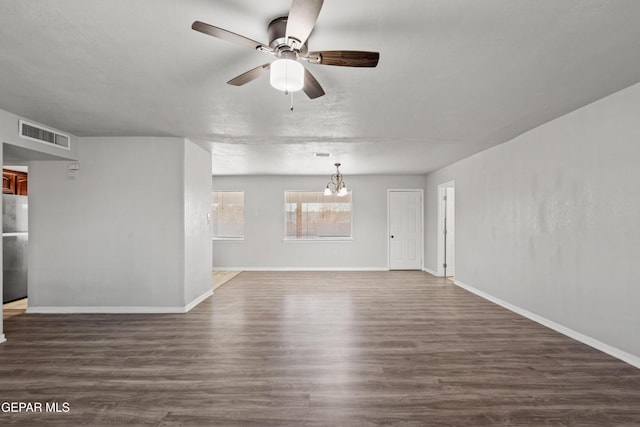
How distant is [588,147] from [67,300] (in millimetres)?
6572

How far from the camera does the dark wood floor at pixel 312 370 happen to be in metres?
2.21

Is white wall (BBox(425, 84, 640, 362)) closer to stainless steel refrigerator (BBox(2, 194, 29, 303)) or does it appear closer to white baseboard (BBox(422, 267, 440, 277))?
white baseboard (BBox(422, 267, 440, 277))

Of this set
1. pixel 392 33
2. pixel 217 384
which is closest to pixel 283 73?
pixel 392 33

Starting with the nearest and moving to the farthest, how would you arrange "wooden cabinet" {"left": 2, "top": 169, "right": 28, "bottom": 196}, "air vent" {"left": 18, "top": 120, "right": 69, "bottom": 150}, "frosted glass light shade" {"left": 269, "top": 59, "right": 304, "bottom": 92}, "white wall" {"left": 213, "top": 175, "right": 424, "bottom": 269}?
1. "frosted glass light shade" {"left": 269, "top": 59, "right": 304, "bottom": 92}
2. "air vent" {"left": 18, "top": 120, "right": 69, "bottom": 150}
3. "wooden cabinet" {"left": 2, "top": 169, "right": 28, "bottom": 196}
4. "white wall" {"left": 213, "top": 175, "right": 424, "bottom": 269}

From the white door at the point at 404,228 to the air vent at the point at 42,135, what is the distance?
256 inches

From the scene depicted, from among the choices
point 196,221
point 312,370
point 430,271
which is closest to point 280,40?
point 312,370

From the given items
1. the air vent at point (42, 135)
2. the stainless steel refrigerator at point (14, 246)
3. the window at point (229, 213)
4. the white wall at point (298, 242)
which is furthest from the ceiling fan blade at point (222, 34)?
the window at point (229, 213)

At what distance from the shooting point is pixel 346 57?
6.15 ft

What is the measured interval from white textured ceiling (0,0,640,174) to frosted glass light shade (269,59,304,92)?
1.00ft

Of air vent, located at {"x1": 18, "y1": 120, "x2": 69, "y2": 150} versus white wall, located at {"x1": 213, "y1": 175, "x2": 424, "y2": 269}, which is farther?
white wall, located at {"x1": 213, "y1": 175, "x2": 424, "y2": 269}

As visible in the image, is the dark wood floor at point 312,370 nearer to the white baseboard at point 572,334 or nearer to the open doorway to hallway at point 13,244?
the white baseboard at point 572,334

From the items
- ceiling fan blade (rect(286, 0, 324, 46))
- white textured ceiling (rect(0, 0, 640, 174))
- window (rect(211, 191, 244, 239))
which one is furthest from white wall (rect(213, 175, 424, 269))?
ceiling fan blade (rect(286, 0, 324, 46))

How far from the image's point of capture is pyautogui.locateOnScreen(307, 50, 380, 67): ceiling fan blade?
1.83 meters

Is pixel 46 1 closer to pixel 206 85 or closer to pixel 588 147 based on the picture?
pixel 206 85
